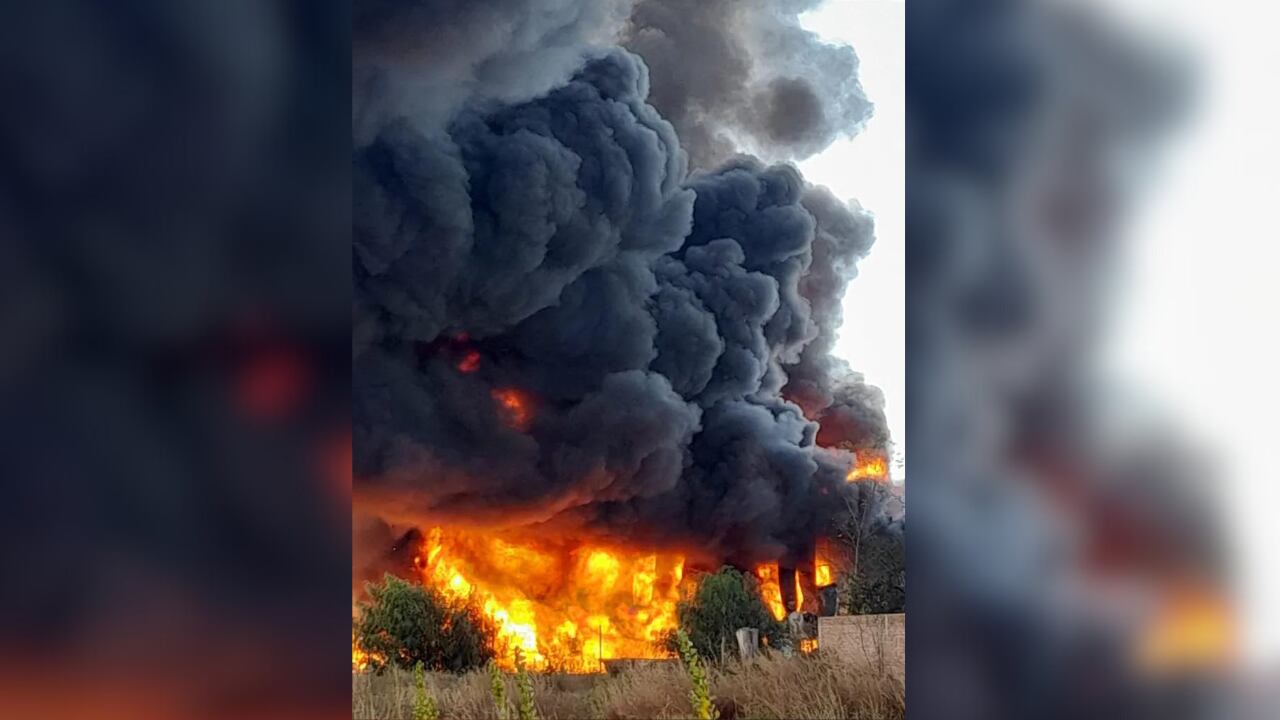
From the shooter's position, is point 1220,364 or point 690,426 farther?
point 690,426

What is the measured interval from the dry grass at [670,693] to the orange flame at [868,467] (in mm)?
988

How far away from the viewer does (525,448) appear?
21.2ft

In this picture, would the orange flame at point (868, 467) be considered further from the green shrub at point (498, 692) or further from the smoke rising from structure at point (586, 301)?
the green shrub at point (498, 692)

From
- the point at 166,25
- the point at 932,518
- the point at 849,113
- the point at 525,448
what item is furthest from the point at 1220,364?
the point at 849,113

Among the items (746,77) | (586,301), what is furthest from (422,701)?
(746,77)

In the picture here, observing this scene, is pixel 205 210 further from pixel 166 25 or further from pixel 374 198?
pixel 374 198

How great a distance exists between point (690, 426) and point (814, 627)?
3.78 feet

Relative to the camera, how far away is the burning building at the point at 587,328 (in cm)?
637

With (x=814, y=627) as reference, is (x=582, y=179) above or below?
above

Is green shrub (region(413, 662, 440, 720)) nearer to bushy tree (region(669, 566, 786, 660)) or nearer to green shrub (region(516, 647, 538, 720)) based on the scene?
green shrub (region(516, 647, 538, 720))

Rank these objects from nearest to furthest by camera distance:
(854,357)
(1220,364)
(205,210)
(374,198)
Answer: (1220,364) → (205,210) → (374,198) → (854,357)

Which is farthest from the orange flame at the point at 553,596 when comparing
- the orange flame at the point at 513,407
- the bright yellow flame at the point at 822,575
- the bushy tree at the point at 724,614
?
the bright yellow flame at the point at 822,575

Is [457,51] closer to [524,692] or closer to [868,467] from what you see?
[868,467]

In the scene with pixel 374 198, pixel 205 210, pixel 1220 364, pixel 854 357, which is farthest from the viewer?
pixel 854 357
